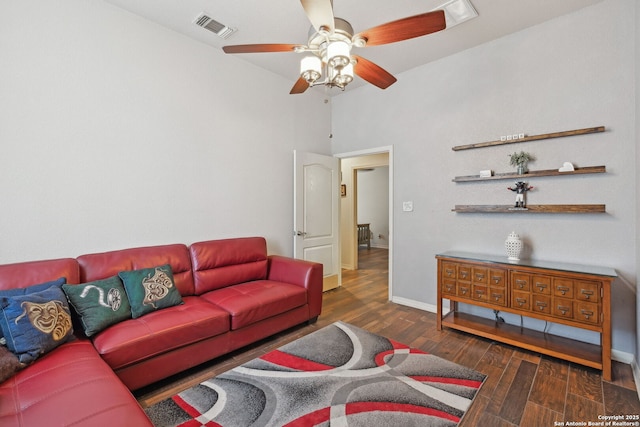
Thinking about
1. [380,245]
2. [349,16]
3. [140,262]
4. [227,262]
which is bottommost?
[380,245]

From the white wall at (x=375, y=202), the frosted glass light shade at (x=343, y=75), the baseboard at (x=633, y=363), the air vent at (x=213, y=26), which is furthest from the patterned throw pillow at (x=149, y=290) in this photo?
the white wall at (x=375, y=202)

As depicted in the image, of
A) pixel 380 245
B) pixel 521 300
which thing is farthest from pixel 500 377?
pixel 380 245

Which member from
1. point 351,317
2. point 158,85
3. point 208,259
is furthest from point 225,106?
point 351,317

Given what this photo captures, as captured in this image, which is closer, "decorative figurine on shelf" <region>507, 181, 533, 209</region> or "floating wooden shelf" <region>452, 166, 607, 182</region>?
"floating wooden shelf" <region>452, 166, 607, 182</region>

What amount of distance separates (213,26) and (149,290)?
2.51 metres

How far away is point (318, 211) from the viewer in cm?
420

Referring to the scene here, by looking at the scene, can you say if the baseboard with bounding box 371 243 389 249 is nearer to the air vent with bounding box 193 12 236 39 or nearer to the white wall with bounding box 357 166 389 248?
the white wall with bounding box 357 166 389 248

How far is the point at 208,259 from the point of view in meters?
2.92

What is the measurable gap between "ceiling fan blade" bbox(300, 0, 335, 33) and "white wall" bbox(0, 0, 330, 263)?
Result: 194cm

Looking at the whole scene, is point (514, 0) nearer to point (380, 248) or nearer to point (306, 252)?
point (306, 252)

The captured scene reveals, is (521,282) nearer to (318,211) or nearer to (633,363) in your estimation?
(633,363)

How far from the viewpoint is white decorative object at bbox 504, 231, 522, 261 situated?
2.66m

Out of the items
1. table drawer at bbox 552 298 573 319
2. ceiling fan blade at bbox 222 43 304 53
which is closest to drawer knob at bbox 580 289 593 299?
table drawer at bbox 552 298 573 319

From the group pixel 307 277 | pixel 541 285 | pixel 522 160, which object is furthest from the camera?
pixel 307 277
